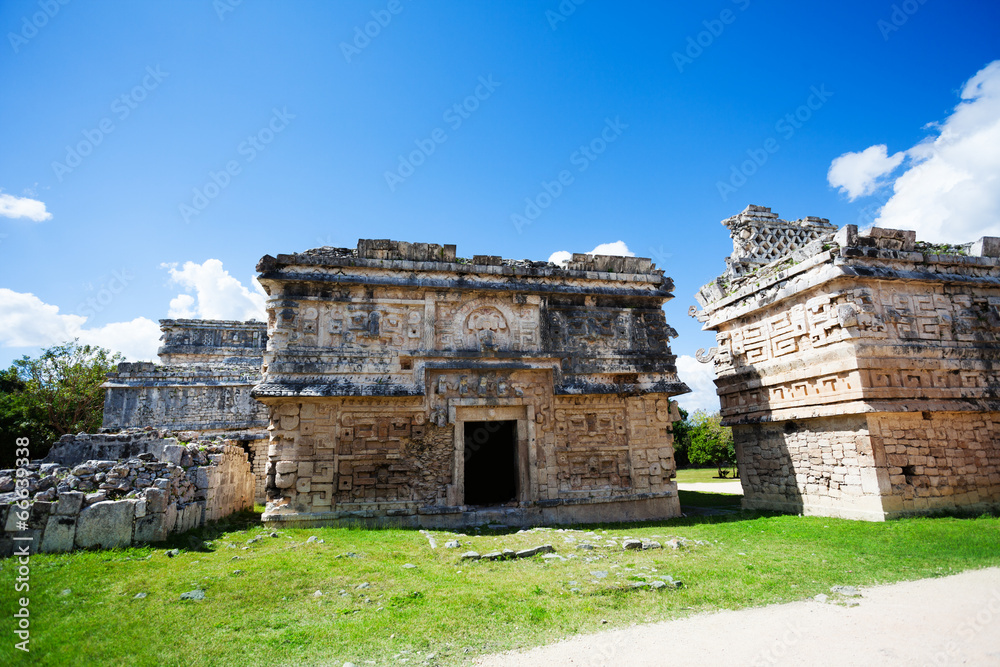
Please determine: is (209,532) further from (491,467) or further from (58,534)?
(491,467)

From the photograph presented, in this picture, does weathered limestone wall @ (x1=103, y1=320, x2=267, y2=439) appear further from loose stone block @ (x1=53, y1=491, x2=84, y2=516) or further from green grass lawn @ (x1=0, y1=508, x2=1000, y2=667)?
loose stone block @ (x1=53, y1=491, x2=84, y2=516)

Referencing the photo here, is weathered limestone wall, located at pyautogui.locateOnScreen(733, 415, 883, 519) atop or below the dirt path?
atop

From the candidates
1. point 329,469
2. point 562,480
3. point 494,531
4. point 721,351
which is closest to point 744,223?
point 721,351

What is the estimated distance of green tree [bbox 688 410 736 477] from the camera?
2814 cm

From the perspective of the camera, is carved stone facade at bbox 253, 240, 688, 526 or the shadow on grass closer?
the shadow on grass

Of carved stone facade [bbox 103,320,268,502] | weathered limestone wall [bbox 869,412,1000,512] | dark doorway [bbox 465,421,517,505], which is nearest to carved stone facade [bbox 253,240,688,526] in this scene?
dark doorway [bbox 465,421,517,505]

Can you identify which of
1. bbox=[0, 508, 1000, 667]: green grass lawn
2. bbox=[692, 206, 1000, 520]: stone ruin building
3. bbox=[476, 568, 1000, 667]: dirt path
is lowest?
bbox=[476, 568, 1000, 667]: dirt path

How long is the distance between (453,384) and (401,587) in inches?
204

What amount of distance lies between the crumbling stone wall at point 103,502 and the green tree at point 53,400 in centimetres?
1491

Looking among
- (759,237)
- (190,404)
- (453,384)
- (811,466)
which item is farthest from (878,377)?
(190,404)

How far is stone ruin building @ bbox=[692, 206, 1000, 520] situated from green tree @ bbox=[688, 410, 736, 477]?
56.9ft

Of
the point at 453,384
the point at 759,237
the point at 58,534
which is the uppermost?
the point at 759,237

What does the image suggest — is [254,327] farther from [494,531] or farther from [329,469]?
[494,531]

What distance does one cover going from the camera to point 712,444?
28609mm
